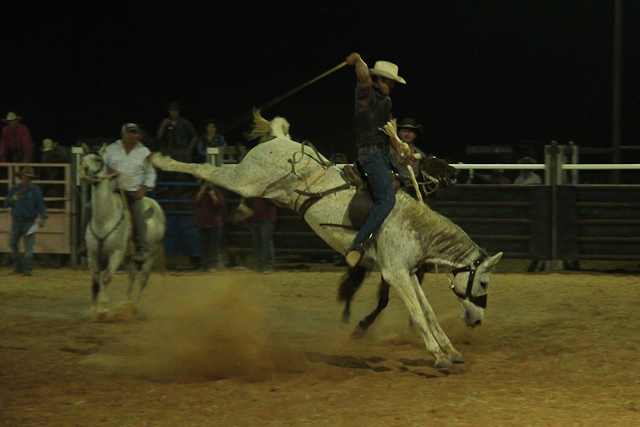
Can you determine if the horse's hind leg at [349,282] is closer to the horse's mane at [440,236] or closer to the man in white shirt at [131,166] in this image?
the horse's mane at [440,236]

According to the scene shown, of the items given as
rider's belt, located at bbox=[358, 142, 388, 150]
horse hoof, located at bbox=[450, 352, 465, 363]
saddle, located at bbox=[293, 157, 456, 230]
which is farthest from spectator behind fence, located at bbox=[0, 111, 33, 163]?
horse hoof, located at bbox=[450, 352, 465, 363]

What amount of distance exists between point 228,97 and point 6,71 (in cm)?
Result: 703

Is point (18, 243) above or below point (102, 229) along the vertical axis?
below

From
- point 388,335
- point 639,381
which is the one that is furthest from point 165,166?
point 639,381

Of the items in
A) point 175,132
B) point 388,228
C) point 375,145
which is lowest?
point 388,228

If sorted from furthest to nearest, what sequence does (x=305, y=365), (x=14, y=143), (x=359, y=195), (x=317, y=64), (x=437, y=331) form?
(x=317, y=64)
(x=14, y=143)
(x=359, y=195)
(x=437, y=331)
(x=305, y=365)

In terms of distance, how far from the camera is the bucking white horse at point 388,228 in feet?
20.4

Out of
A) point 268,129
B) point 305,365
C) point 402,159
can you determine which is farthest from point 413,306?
point 268,129

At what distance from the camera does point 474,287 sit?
6.27 meters

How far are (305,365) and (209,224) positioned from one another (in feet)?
19.5

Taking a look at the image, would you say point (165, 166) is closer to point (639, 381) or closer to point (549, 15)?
point (639, 381)

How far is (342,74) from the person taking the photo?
27188 millimetres

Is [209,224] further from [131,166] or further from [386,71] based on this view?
[386,71]

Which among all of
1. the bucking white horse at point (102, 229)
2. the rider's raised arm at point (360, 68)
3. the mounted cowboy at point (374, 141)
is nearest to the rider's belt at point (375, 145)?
the mounted cowboy at point (374, 141)
